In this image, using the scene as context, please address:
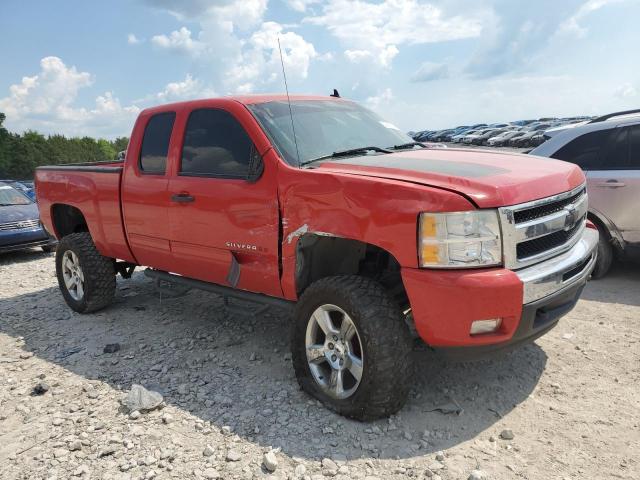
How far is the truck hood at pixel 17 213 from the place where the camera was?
9.41m

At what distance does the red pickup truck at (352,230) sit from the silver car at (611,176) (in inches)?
70.2

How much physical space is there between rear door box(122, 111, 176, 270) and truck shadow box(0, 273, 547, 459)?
0.77m

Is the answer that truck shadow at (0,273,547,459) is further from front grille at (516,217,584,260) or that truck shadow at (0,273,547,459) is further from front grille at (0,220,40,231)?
front grille at (0,220,40,231)

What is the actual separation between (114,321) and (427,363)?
3179 mm

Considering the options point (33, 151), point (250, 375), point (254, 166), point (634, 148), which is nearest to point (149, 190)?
point (254, 166)

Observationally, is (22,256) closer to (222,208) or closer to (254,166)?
(222,208)

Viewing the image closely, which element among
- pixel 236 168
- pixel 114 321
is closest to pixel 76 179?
pixel 114 321

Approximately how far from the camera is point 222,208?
3838mm

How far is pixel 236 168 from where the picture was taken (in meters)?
3.85

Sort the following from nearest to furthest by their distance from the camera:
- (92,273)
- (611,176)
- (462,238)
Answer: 1. (462,238)
2. (92,273)
3. (611,176)

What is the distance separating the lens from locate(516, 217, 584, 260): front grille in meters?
2.91

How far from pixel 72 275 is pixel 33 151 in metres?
91.8

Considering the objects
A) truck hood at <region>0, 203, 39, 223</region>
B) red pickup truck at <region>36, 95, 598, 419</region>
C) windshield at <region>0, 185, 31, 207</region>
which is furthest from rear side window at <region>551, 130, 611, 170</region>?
windshield at <region>0, 185, 31, 207</region>

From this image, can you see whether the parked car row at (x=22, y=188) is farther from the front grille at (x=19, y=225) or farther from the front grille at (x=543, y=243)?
the front grille at (x=543, y=243)
